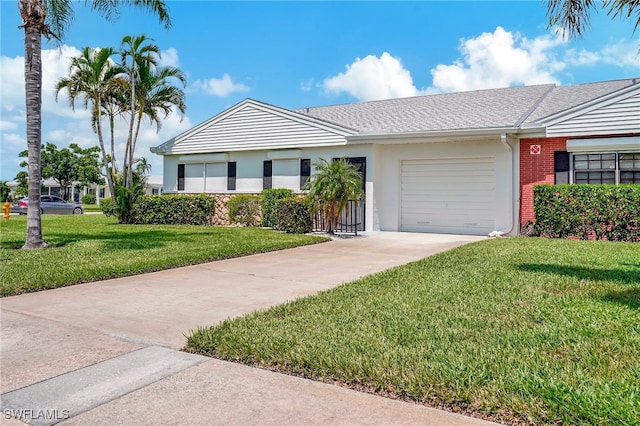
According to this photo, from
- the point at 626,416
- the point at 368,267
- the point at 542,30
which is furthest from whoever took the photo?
the point at 368,267

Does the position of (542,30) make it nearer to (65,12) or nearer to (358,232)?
(358,232)

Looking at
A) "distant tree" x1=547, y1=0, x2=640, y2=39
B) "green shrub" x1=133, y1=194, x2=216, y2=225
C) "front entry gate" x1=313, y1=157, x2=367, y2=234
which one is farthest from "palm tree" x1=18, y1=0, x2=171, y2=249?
"distant tree" x1=547, y1=0, x2=640, y2=39

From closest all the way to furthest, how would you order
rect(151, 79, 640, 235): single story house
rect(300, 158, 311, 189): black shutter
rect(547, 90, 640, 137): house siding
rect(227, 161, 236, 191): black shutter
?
rect(547, 90, 640, 137): house siding < rect(151, 79, 640, 235): single story house < rect(300, 158, 311, 189): black shutter < rect(227, 161, 236, 191): black shutter

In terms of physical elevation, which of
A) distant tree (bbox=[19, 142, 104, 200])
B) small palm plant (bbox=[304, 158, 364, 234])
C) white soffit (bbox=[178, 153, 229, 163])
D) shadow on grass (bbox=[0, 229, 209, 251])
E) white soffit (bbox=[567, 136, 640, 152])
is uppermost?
distant tree (bbox=[19, 142, 104, 200])

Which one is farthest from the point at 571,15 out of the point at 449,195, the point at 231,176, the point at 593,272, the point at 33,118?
the point at 231,176

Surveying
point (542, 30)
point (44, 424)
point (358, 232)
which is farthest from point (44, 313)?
point (358, 232)

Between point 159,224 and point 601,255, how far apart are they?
14.3m

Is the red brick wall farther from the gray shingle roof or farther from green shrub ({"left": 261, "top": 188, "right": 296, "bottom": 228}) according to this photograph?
green shrub ({"left": 261, "top": 188, "right": 296, "bottom": 228})

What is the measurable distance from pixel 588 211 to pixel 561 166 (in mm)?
1597

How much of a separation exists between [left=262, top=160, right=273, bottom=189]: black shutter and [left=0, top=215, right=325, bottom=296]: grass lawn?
14.8ft

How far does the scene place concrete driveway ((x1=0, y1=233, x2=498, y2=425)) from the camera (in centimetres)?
260

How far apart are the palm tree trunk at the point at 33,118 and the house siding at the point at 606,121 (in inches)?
488

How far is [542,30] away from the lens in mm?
7055

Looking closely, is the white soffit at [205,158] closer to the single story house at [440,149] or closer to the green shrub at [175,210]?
the single story house at [440,149]
